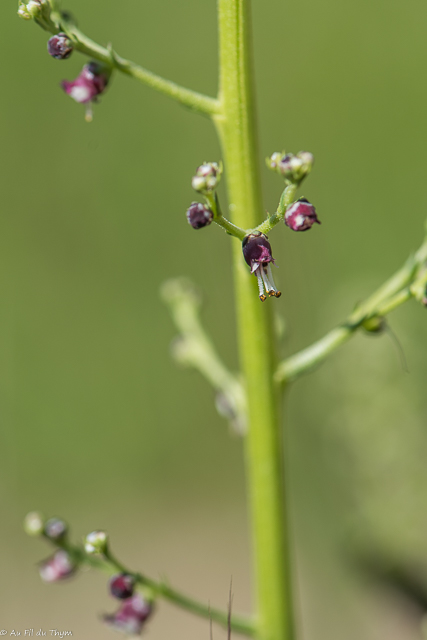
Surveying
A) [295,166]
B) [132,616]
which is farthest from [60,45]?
[132,616]

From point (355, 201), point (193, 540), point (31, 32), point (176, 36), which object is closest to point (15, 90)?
point (31, 32)

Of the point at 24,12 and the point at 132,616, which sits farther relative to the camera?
the point at 132,616

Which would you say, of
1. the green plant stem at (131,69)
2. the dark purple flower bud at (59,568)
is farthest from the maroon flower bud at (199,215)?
the dark purple flower bud at (59,568)

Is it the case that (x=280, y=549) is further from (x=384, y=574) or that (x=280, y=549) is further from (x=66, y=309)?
(x=66, y=309)

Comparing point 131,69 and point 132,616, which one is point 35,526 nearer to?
point 132,616

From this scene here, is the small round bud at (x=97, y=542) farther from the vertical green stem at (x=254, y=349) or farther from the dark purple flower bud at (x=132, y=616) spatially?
the vertical green stem at (x=254, y=349)

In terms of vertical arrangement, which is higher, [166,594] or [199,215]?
Answer: [199,215]

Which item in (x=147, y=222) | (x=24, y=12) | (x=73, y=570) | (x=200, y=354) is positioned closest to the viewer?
(x=24, y=12)
